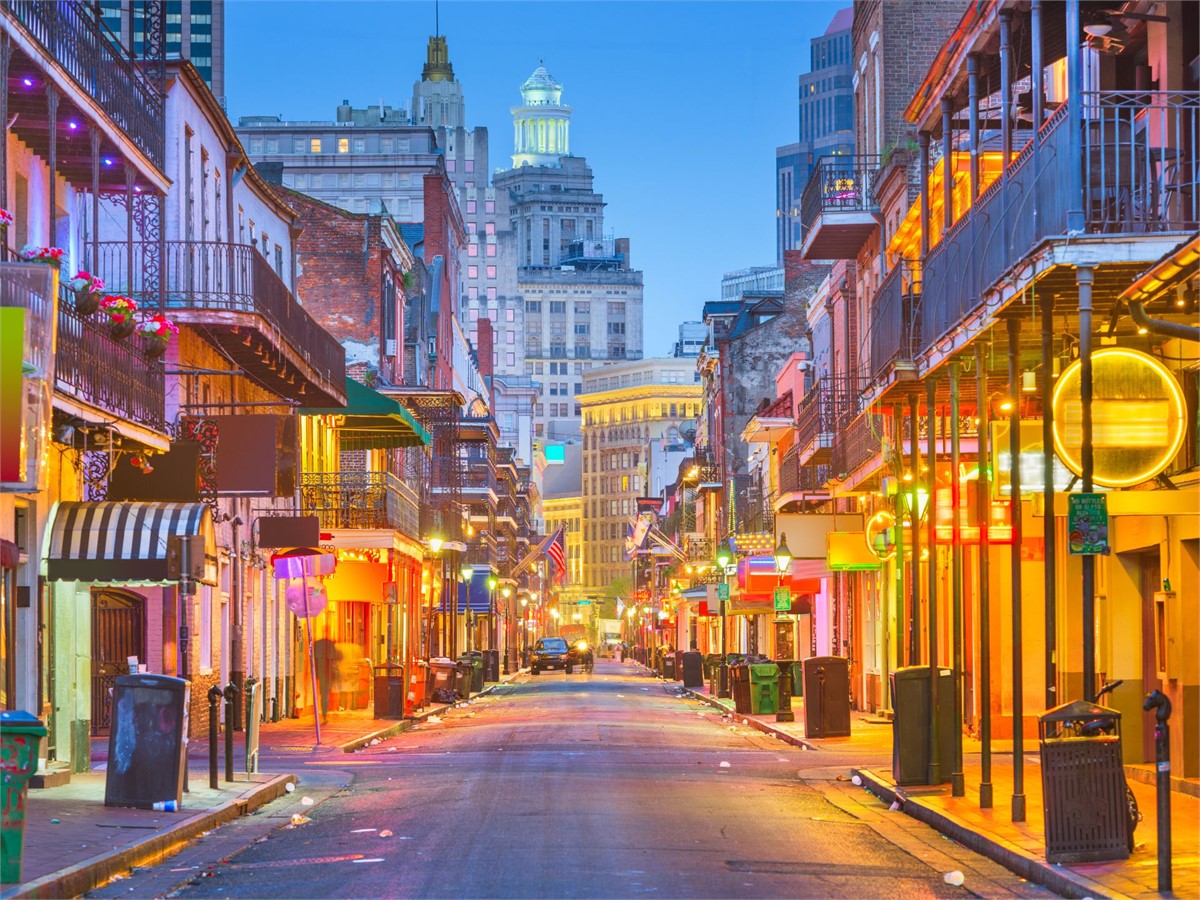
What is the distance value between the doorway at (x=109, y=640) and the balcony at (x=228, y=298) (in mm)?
4002

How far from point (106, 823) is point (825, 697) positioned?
15.5m

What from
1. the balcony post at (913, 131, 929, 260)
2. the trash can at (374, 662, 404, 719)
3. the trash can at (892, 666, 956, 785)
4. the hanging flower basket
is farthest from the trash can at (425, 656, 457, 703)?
the trash can at (892, 666, 956, 785)

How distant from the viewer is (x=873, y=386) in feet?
77.4

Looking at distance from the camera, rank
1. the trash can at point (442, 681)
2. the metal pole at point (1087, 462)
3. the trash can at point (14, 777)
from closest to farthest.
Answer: the trash can at point (14, 777)
the metal pole at point (1087, 462)
the trash can at point (442, 681)

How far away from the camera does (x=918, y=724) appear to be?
1956 cm

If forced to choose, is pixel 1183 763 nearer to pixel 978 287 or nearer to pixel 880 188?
pixel 978 287

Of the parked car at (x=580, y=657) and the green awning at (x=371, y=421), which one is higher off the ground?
the green awning at (x=371, y=421)

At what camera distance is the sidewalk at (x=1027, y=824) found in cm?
1252

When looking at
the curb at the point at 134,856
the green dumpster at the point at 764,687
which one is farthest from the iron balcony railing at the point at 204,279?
the green dumpster at the point at 764,687

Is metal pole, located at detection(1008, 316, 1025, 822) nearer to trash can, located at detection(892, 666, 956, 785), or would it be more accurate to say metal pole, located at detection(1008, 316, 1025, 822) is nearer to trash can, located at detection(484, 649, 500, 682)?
trash can, located at detection(892, 666, 956, 785)

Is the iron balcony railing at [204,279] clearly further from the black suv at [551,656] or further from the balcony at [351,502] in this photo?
the black suv at [551,656]

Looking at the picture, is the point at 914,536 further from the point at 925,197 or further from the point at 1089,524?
the point at 1089,524

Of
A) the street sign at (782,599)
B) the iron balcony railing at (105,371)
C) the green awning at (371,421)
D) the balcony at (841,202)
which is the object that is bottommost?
the street sign at (782,599)

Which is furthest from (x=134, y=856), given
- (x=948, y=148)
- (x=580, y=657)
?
(x=580, y=657)
